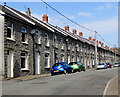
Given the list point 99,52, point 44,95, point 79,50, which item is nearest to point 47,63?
point 79,50

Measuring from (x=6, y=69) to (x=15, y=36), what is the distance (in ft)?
11.9

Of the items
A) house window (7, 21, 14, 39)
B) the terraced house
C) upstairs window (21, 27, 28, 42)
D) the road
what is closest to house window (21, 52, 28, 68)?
the terraced house

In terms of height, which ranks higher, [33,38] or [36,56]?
[33,38]

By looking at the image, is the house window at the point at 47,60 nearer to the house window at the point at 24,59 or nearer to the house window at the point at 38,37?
the house window at the point at 38,37

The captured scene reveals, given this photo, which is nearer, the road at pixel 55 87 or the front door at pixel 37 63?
the road at pixel 55 87

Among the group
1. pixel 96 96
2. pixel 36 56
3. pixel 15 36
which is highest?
pixel 15 36

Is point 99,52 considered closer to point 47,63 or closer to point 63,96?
point 47,63

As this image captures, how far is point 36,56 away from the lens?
2642 centimetres

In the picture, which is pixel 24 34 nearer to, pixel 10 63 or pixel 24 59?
pixel 24 59

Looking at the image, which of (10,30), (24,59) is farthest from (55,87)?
(24,59)

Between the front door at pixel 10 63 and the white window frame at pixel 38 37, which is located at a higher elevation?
the white window frame at pixel 38 37

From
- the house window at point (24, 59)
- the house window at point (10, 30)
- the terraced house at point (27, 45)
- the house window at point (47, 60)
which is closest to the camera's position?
the terraced house at point (27, 45)

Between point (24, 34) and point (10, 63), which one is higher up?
point (24, 34)

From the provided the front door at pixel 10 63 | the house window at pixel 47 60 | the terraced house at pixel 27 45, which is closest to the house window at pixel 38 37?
the terraced house at pixel 27 45
